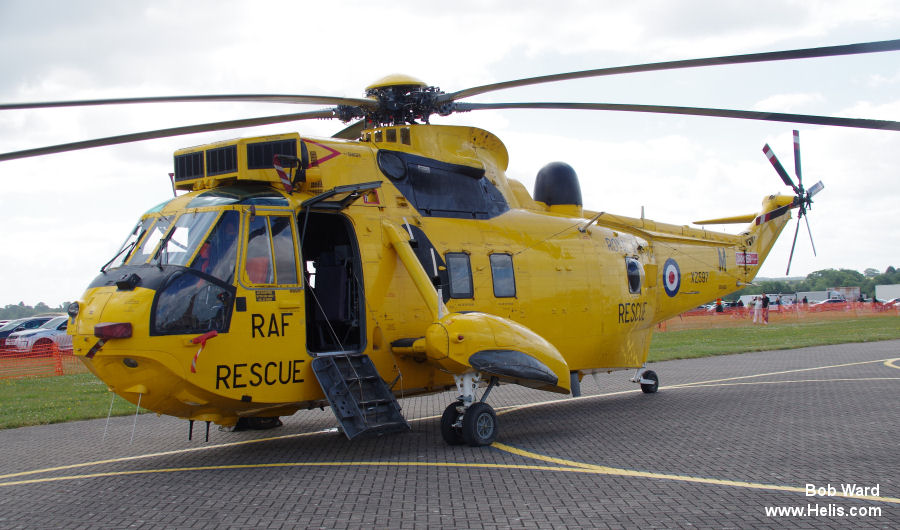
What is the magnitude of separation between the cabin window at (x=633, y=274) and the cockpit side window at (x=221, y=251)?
8541 mm

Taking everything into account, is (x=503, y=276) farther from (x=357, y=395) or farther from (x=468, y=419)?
(x=357, y=395)

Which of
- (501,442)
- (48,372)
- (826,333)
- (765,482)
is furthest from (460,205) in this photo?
(826,333)

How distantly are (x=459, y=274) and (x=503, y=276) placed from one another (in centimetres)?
96

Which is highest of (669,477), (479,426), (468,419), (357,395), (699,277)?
(699,277)

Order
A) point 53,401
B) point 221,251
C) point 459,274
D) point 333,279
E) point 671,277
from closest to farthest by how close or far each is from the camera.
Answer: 1. point 221,251
2. point 333,279
3. point 459,274
4. point 671,277
5. point 53,401

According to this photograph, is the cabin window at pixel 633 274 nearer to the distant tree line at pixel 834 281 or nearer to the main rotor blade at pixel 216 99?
the main rotor blade at pixel 216 99

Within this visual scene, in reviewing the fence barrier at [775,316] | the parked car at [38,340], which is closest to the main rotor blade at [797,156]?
the fence barrier at [775,316]

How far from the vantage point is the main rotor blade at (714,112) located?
31.2 feet

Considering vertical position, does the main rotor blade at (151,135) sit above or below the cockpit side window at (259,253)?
above

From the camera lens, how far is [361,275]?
10.9 metres

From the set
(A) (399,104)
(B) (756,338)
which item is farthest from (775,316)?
(A) (399,104)

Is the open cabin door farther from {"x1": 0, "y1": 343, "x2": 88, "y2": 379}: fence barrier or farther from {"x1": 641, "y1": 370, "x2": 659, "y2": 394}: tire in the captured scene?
{"x1": 0, "y1": 343, "x2": 88, "y2": 379}: fence barrier

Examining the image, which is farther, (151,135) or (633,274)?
(633,274)

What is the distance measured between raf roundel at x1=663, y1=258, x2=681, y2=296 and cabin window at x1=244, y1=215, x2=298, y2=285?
9486 millimetres
